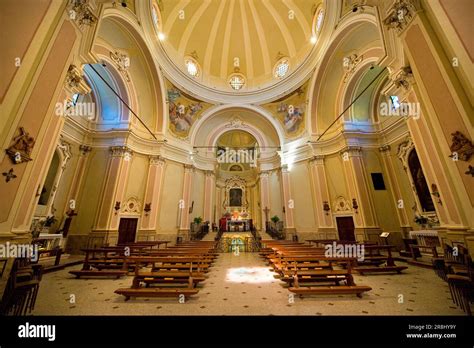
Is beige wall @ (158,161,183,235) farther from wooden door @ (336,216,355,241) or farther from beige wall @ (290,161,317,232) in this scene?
wooden door @ (336,216,355,241)

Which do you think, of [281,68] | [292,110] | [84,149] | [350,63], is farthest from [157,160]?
[350,63]

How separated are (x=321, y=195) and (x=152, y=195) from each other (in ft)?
35.0

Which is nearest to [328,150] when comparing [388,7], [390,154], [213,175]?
[390,154]

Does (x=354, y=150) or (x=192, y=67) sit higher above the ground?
(x=192, y=67)

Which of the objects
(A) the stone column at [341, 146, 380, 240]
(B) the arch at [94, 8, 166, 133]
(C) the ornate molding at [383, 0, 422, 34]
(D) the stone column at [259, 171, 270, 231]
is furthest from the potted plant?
(B) the arch at [94, 8, 166, 133]

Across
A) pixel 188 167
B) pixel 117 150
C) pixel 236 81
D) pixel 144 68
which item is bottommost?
pixel 117 150

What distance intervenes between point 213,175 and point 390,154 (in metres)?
12.7

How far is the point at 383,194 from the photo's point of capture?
34.8 feet

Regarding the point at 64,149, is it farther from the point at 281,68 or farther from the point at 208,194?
the point at 281,68

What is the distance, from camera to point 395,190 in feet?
34.4

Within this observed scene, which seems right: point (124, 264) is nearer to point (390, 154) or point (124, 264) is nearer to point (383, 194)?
point (383, 194)

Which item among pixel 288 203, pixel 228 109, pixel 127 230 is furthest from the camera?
pixel 228 109

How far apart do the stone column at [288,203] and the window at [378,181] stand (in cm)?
513

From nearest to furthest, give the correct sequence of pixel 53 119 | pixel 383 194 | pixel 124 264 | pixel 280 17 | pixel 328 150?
pixel 53 119 → pixel 124 264 → pixel 383 194 → pixel 328 150 → pixel 280 17
